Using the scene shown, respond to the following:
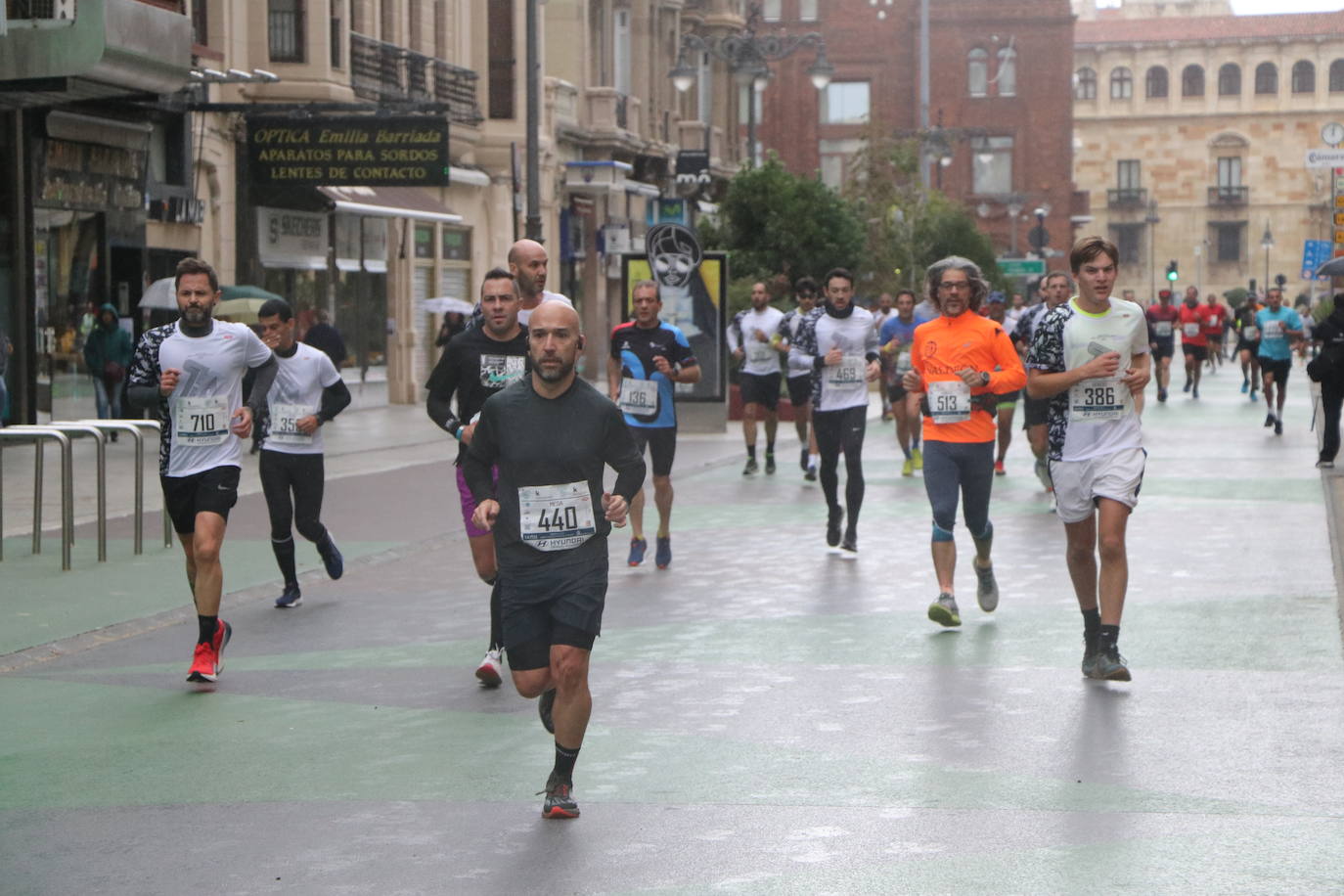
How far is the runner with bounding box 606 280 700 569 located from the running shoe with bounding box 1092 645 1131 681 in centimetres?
438

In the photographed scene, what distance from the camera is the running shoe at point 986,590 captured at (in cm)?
1095

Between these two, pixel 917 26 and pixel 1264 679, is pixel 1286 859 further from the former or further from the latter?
pixel 917 26

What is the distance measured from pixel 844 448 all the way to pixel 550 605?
298 inches

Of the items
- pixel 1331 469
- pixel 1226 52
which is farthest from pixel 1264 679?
pixel 1226 52

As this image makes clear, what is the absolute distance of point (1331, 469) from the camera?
20.3 meters

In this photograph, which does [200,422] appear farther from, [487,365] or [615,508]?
[615,508]

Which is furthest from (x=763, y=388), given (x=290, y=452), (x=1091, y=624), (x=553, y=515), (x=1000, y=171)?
(x=1000, y=171)

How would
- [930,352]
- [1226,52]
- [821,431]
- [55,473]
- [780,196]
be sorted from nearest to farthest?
[930,352] < [821,431] < [55,473] < [780,196] < [1226,52]

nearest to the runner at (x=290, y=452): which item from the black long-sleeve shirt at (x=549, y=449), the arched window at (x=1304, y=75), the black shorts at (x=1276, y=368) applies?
the black long-sleeve shirt at (x=549, y=449)

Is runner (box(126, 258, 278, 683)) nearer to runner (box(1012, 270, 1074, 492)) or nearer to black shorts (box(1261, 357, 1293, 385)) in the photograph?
runner (box(1012, 270, 1074, 492))

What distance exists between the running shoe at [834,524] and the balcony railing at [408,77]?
20.4m

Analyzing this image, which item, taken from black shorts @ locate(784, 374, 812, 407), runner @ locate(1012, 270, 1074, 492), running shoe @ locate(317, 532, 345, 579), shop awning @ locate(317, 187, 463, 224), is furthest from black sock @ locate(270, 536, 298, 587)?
shop awning @ locate(317, 187, 463, 224)

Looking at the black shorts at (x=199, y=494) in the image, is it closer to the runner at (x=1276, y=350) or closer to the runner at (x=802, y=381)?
the runner at (x=802, y=381)

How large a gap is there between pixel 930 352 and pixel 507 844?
5.01 meters
